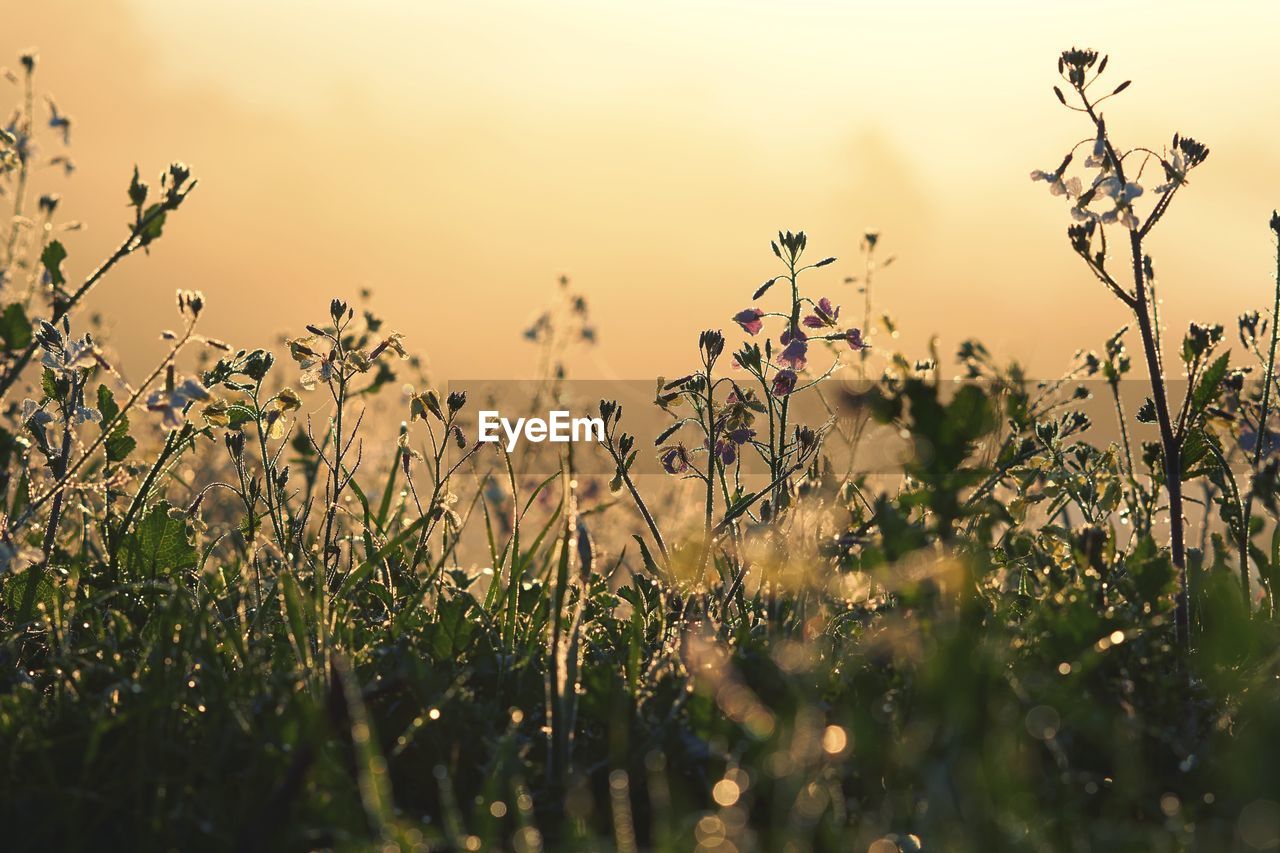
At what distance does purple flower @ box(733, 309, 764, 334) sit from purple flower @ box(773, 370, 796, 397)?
172 mm

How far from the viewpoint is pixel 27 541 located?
3.41 metres

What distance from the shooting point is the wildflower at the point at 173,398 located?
274 centimetres

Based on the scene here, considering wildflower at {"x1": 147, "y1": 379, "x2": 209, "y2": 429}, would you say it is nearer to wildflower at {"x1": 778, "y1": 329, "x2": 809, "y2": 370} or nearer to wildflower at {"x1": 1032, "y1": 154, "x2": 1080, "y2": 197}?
wildflower at {"x1": 778, "y1": 329, "x2": 809, "y2": 370}

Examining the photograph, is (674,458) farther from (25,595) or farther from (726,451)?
(25,595)

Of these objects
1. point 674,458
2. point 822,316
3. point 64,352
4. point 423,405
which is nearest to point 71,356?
point 64,352

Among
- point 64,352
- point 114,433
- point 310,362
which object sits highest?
point 310,362

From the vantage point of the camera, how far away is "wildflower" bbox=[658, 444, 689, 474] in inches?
141

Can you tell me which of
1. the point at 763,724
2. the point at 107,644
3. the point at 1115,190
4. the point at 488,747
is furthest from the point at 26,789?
the point at 1115,190

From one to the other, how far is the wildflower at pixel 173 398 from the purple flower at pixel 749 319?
149 cm

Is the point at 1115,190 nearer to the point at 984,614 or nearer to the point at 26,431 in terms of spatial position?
the point at 984,614

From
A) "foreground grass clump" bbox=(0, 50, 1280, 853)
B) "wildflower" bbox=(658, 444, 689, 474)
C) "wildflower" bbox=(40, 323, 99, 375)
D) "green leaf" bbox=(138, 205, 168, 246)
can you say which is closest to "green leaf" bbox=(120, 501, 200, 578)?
"foreground grass clump" bbox=(0, 50, 1280, 853)

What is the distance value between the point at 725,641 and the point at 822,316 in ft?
4.07

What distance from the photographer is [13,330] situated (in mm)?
2463

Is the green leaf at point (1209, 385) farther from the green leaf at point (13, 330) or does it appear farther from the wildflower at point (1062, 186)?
the green leaf at point (13, 330)
